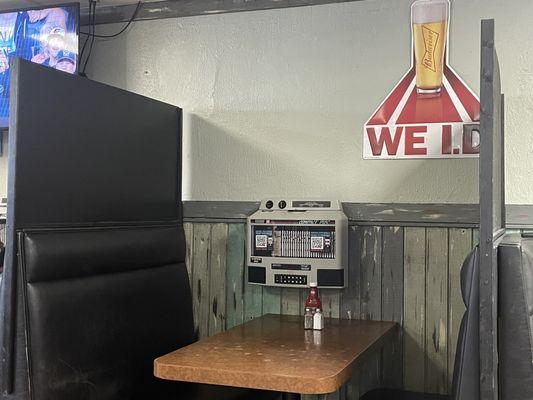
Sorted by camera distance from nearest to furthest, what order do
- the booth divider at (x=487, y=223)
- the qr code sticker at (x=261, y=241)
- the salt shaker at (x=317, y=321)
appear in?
1. the booth divider at (x=487, y=223)
2. the salt shaker at (x=317, y=321)
3. the qr code sticker at (x=261, y=241)

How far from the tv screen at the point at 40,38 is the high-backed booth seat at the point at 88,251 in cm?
65

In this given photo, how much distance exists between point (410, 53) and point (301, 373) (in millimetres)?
1774

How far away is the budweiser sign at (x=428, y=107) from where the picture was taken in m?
3.19

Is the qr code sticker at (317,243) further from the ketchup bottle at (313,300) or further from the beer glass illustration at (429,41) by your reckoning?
the beer glass illustration at (429,41)

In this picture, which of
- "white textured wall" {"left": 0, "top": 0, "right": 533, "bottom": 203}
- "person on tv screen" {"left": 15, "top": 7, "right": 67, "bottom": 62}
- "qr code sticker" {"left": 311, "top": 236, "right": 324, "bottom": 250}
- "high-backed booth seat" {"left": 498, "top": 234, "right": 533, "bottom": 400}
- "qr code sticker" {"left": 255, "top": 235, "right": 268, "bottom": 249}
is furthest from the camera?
"person on tv screen" {"left": 15, "top": 7, "right": 67, "bottom": 62}

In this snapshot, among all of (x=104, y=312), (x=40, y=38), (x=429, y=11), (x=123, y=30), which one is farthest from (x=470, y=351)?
(x=40, y=38)

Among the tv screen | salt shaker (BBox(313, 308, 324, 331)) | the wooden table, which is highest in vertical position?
the tv screen

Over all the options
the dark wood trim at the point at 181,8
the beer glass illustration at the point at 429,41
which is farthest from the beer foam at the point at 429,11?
the dark wood trim at the point at 181,8

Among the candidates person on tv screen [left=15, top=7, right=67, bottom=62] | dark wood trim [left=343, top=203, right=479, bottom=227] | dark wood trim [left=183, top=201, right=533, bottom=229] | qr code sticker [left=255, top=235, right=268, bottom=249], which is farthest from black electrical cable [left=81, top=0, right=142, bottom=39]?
dark wood trim [left=343, top=203, right=479, bottom=227]

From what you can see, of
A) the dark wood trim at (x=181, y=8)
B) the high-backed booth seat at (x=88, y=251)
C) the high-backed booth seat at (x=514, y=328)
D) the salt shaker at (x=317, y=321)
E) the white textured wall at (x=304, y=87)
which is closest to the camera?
the high-backed booth seat at (x=514, y=328)

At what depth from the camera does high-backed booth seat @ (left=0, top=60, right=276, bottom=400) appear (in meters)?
2.42

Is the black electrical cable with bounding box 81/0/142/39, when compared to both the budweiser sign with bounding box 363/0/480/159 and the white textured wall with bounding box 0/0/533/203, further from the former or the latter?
the budweiser sign with bounding box 363/0/480/159

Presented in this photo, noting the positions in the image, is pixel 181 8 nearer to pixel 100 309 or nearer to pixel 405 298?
pixel 100 309

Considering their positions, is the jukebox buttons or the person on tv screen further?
the person on tv screen
